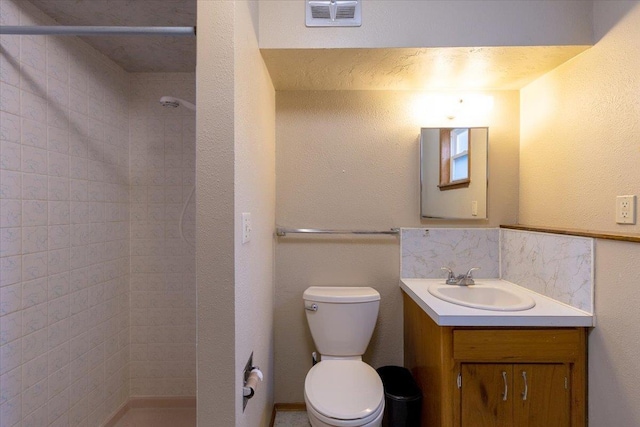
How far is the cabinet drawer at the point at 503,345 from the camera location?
4.18 feet

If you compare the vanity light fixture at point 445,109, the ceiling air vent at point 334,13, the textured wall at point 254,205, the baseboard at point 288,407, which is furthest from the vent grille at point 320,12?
the baseboard at point 288,407

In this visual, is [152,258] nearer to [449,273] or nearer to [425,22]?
[449,273]

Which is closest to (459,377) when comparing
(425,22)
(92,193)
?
(425,22)

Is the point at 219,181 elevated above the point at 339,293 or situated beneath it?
elevated above

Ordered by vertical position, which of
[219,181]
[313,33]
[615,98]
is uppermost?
[313,33]

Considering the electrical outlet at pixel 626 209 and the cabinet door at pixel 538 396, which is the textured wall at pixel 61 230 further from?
the electrical outlet at pixel 626 209

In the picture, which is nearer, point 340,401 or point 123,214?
point 340,401

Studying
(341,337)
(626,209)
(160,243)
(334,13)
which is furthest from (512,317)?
(160,243)

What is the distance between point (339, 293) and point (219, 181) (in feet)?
3.61

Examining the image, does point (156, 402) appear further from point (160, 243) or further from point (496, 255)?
point (496, 255)

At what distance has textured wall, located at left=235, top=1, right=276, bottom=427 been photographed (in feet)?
3.47

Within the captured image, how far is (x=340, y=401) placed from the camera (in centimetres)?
136

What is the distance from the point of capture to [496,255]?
6.38ft

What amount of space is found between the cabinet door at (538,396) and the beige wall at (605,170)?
15cm
